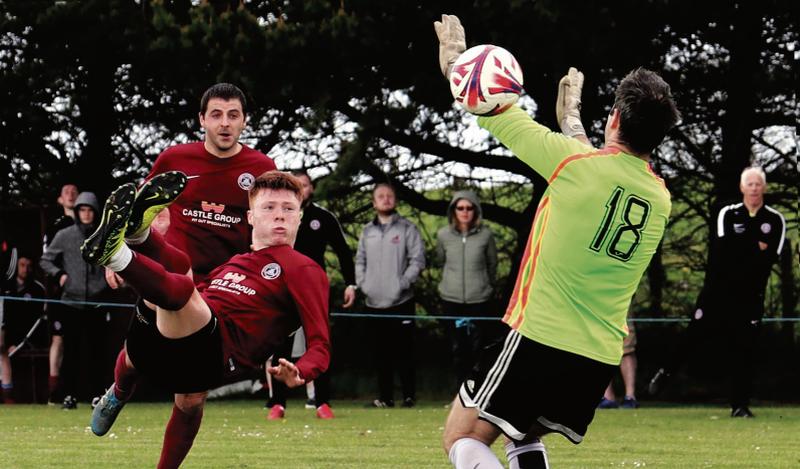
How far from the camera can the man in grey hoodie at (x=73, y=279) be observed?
1273 cm

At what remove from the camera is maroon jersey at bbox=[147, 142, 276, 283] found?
23.8ft

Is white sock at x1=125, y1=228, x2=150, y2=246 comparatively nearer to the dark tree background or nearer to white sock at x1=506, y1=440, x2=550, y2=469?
white sock at x1=506, y1=440, x2=550, y2=469

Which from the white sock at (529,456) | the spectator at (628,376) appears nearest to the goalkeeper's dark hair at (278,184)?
the white sock at (529,456)

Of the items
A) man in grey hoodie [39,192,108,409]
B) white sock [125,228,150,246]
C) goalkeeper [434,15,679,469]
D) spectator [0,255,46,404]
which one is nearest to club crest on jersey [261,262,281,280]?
white sock [125,228,150,246]

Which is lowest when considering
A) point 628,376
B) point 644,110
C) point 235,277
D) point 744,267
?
point 628,376

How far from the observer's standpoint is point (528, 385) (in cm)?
436

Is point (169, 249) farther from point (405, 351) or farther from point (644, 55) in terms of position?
point (644, 55)

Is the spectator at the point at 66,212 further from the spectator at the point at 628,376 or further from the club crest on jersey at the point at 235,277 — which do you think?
the club crest on jersey at the point at 235,277

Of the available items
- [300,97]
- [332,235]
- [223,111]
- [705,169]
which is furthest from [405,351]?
[223,111]

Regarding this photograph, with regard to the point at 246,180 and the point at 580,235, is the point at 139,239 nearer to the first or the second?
the point at 246,180

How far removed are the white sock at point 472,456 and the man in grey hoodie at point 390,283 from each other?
27.4ft

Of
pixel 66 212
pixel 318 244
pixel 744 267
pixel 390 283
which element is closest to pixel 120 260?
pixel 318 244

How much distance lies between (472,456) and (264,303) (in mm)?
1617

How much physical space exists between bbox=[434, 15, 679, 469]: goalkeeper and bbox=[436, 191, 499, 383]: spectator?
838 cm
